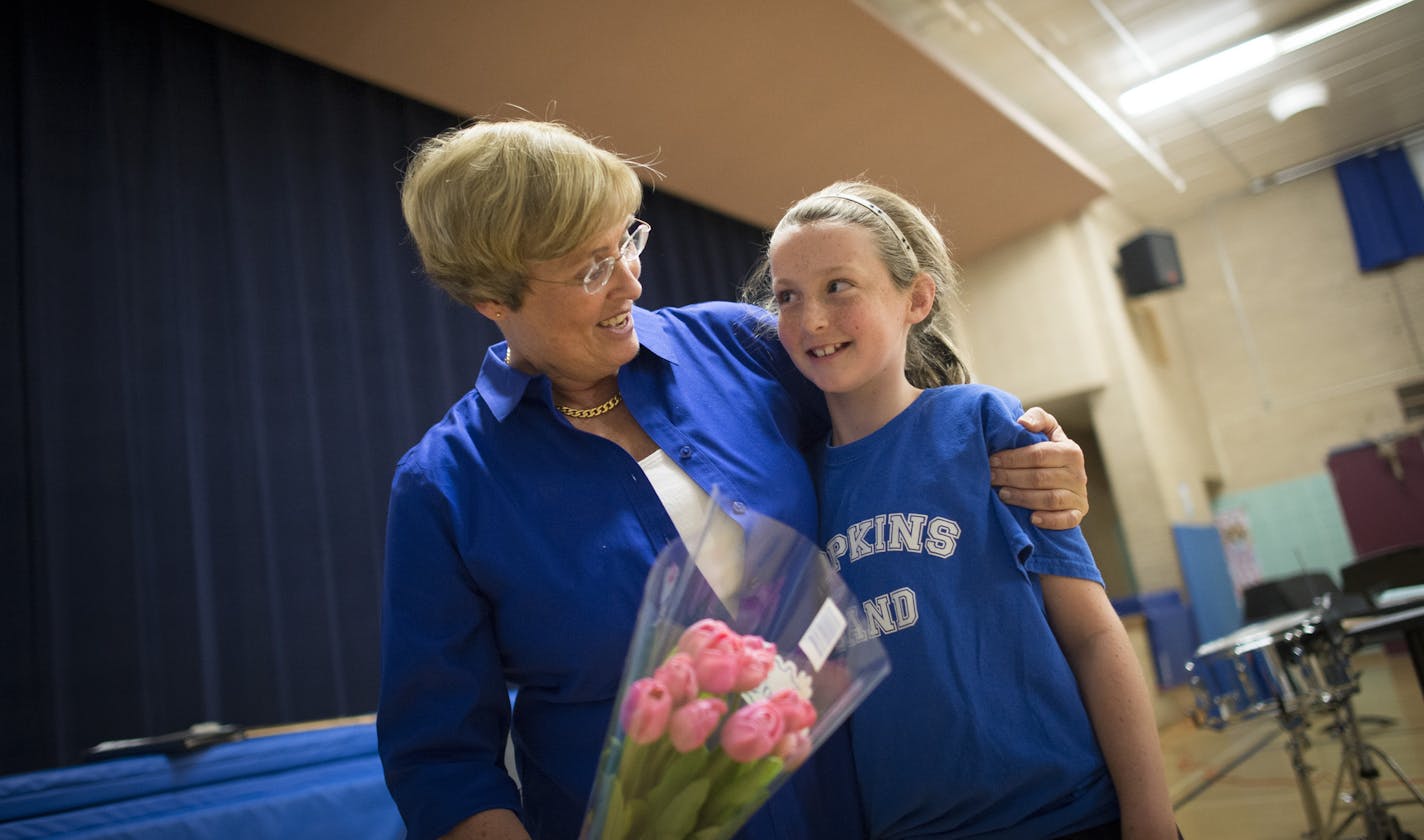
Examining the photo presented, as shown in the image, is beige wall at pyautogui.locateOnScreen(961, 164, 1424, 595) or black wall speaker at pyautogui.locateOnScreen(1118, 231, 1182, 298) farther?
black wall speaker at pyautogui.locateOnScreen(1118, 231, 1182, 298)

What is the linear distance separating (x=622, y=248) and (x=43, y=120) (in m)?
3.95

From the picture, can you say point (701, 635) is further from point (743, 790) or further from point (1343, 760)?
point (1343, 760)

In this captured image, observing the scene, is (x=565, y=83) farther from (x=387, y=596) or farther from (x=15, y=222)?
(x=387, y=596)

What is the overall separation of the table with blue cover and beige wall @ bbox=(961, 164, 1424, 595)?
321 inches

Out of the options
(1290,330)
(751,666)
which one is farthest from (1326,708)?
(1290,330)

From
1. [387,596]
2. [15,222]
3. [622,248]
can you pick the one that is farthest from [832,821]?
[15,222]

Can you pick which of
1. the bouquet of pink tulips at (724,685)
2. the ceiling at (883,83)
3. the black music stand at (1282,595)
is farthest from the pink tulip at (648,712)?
the black music stand at (1282,595)

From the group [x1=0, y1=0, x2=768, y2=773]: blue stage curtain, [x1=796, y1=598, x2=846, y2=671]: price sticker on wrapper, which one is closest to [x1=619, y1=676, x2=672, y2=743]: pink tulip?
[x1=796, y1=598, x2=846, y2=671]: price sticker on wrapper

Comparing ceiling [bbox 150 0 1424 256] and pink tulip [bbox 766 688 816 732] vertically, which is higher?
ceiling [bbox 150 0 1424 256]

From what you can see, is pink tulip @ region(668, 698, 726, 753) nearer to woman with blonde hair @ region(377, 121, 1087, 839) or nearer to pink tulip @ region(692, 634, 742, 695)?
pink tulip @ region(692, 634, 742, 695)

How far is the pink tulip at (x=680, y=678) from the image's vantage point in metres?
0.66

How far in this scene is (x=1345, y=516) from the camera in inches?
424

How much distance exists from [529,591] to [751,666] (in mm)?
472

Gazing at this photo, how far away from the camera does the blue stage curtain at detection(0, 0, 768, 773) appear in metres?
3.82
